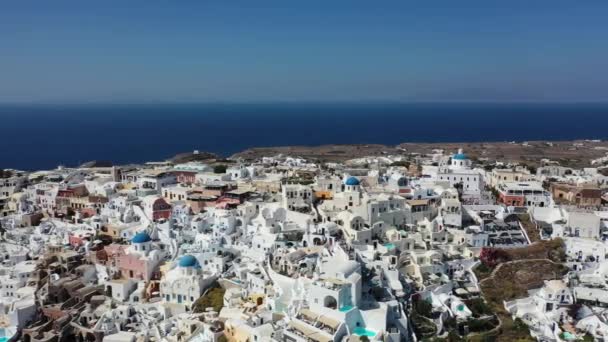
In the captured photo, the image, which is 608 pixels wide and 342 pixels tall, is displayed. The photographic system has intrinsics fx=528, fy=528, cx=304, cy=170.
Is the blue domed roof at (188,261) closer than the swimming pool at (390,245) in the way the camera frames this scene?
Yes

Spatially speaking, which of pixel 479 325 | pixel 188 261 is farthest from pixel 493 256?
pixel 188 261

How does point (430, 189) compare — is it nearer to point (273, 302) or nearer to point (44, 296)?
point (273, 302)

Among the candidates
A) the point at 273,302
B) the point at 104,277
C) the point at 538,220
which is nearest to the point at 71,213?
the point at 104,277

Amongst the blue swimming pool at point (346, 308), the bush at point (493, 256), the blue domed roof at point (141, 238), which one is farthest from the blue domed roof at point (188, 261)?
the bush at point (493, 256)

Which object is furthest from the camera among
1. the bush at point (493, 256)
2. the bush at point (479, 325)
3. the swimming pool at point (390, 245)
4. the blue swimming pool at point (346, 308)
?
the bush at point (493, 256)

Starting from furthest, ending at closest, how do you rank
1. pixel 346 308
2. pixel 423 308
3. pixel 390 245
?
pixel 390 245 < pixel 423 308 < pixel 346 308

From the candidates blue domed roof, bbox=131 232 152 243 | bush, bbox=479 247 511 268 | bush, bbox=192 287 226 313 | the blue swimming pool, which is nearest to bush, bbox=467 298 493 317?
bush, bbox=479 247 511 268

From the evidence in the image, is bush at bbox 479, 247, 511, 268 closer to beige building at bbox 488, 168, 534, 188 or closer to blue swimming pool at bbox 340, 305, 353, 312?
blue swimming pool at bbox 340, 305, 353, 312

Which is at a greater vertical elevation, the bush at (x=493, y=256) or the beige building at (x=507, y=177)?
the beige building at (x=507, y=177)

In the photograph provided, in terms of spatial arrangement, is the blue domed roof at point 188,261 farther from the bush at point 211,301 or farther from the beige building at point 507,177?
the beige building at point 507,177

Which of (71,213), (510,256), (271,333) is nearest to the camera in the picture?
(271,333)

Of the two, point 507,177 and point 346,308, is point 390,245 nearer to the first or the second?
point 346,308
